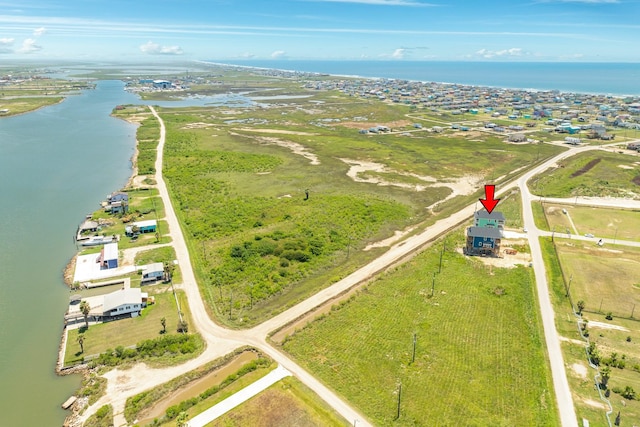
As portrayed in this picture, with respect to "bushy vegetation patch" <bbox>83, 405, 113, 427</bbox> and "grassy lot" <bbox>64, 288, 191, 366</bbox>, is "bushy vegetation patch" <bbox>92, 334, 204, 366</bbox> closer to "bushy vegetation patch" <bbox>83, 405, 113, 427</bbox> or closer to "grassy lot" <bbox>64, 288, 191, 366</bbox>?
"grassy lot" <bbox>64, 288, 191, 366</bbox>

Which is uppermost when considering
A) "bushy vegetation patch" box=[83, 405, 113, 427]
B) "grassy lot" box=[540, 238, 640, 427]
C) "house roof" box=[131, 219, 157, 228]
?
"grassy lot" box=[540, 238, 640, 427]

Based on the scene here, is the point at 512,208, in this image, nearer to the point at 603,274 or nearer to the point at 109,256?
the point at 603,274

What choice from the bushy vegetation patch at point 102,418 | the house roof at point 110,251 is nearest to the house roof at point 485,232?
the bushy vegetation patch at point 102,418

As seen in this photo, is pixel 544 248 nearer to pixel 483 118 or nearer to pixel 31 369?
pixel 31 369

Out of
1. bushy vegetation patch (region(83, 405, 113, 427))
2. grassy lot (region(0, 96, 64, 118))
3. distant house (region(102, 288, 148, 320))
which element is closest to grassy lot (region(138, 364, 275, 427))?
bushy vegetation patch (region(83, 405, 113, 427))

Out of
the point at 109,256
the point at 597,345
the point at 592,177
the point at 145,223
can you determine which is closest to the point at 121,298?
the point at 109,256

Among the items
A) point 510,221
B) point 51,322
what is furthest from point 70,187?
point 510,221
